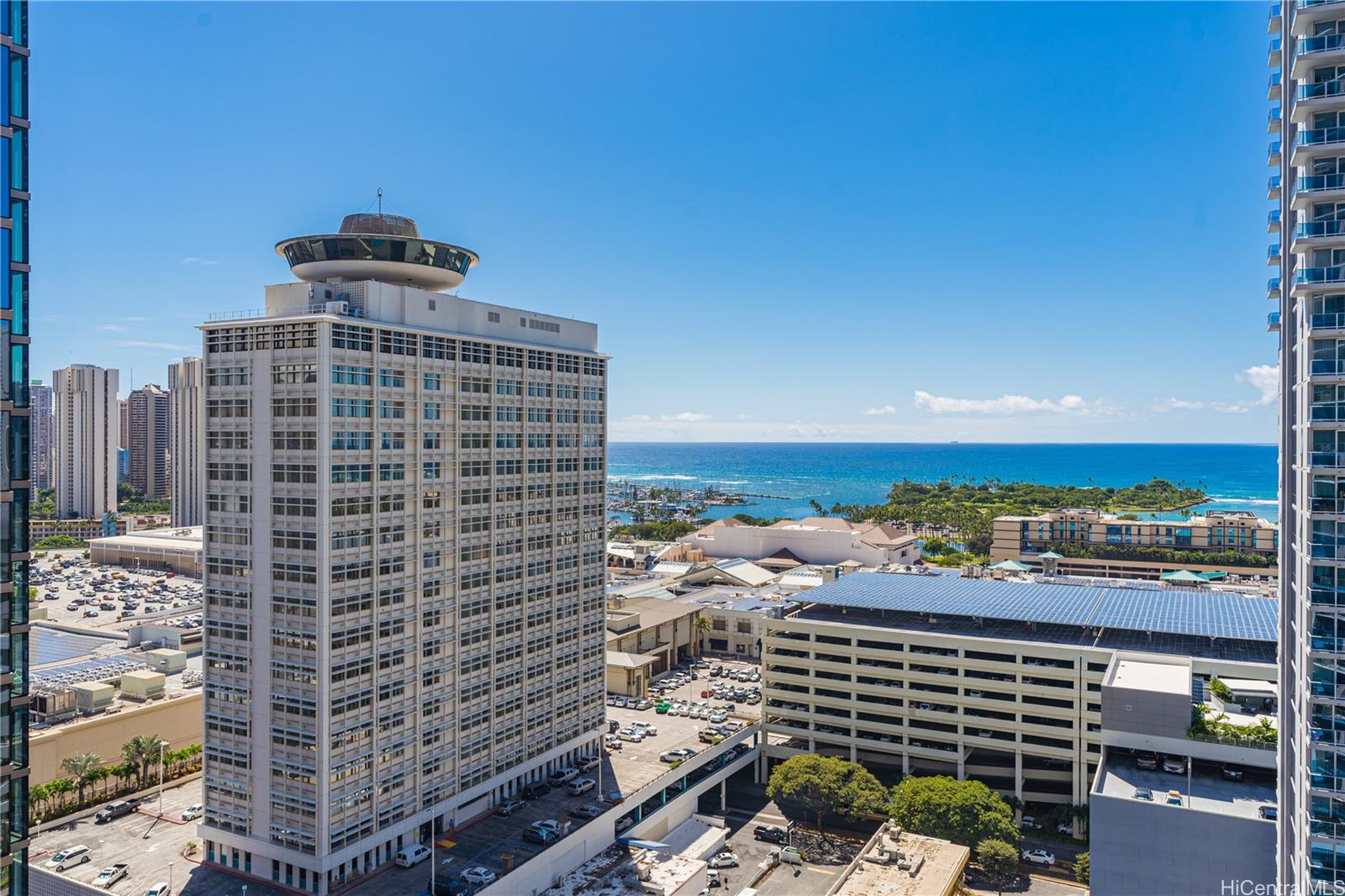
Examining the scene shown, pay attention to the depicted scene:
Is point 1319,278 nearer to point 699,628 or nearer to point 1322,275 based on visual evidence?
point 1322,275

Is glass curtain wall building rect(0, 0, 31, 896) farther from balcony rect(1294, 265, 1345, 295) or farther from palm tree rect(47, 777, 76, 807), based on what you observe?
palm tree rect(47, 777, 76, 807)

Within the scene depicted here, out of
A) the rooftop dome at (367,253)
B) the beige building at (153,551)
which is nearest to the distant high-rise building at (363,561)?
the rooftop dome at (367,253)

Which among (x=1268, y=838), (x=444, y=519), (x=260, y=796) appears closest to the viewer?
(x=1268, y=838)

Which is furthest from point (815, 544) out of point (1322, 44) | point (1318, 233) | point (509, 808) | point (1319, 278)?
point (1322, 44)

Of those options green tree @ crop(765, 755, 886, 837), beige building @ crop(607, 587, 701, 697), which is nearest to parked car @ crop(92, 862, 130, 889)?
green tree @ crop(765, 755, 886, 837)

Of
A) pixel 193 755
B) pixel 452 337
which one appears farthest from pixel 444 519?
pixel 193 755

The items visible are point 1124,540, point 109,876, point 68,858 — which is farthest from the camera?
point 1124,540

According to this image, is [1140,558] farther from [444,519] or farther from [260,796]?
[260,796]
